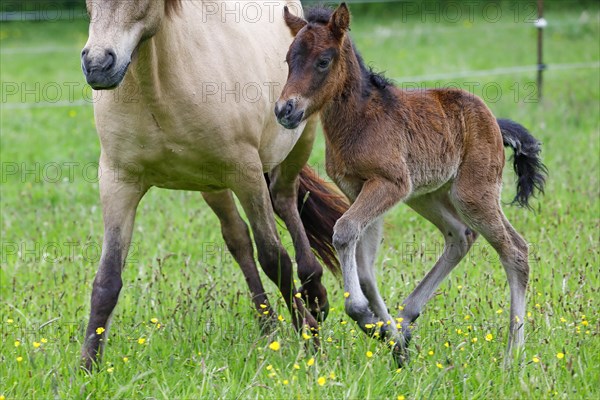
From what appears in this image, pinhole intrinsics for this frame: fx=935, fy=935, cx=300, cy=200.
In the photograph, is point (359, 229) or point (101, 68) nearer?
point (101, 68)

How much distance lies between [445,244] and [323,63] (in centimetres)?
127

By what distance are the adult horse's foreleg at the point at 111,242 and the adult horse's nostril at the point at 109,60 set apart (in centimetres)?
82

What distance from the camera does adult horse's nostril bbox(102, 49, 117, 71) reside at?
3.62 m

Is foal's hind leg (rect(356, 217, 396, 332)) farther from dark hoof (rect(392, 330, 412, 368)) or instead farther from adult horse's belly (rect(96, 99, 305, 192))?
adult horse's belly (rect(96, 99, 305, 192))

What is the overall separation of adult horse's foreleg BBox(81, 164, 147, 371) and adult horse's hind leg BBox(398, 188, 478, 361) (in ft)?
4.47

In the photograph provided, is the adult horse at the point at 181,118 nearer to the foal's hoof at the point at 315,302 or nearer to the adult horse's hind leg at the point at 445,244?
the foal's hoof at the point at 315,302

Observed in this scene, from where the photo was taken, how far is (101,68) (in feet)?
11.8

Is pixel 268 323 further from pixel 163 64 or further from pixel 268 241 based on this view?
pixel 163 64

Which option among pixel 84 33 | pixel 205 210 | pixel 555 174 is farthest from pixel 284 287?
pixel 84 33

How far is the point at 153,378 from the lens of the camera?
3777 mm

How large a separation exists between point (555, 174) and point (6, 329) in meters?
4.73

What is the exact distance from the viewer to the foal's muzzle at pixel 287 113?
3750 mm

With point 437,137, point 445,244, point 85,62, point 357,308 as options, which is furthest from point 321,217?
point 85,62

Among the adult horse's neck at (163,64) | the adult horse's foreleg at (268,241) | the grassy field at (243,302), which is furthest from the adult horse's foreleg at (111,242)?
the adult horse's foreleg at (268,241)
